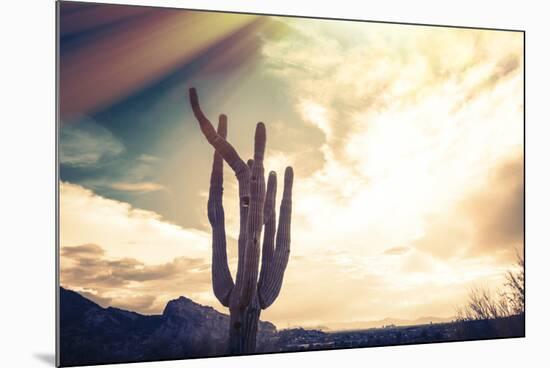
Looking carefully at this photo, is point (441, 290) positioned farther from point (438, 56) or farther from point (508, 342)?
point (438, 56)

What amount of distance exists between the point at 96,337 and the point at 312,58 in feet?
10.2

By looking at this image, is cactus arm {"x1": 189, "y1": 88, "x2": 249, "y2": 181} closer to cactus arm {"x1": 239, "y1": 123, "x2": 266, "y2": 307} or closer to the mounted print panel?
the mounted print panel

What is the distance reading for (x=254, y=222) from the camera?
26.6 feet

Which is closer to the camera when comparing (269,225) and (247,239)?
(247,239)

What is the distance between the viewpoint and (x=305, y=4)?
8406 millimetres

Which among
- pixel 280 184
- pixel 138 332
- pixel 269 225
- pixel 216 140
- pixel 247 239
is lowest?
pixel 138 332

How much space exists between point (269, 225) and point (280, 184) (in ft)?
1.26

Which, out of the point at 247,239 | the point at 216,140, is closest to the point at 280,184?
the point at 247,239

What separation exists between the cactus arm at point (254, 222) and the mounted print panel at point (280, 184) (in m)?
0.02

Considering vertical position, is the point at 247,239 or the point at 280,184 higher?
the point at 280,184

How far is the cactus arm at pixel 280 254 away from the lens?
813 centimetres

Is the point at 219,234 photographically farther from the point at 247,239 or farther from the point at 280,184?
the point at 280,184

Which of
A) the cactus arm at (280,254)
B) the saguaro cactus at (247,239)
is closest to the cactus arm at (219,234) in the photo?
the saguaro cactus at (247,239)
